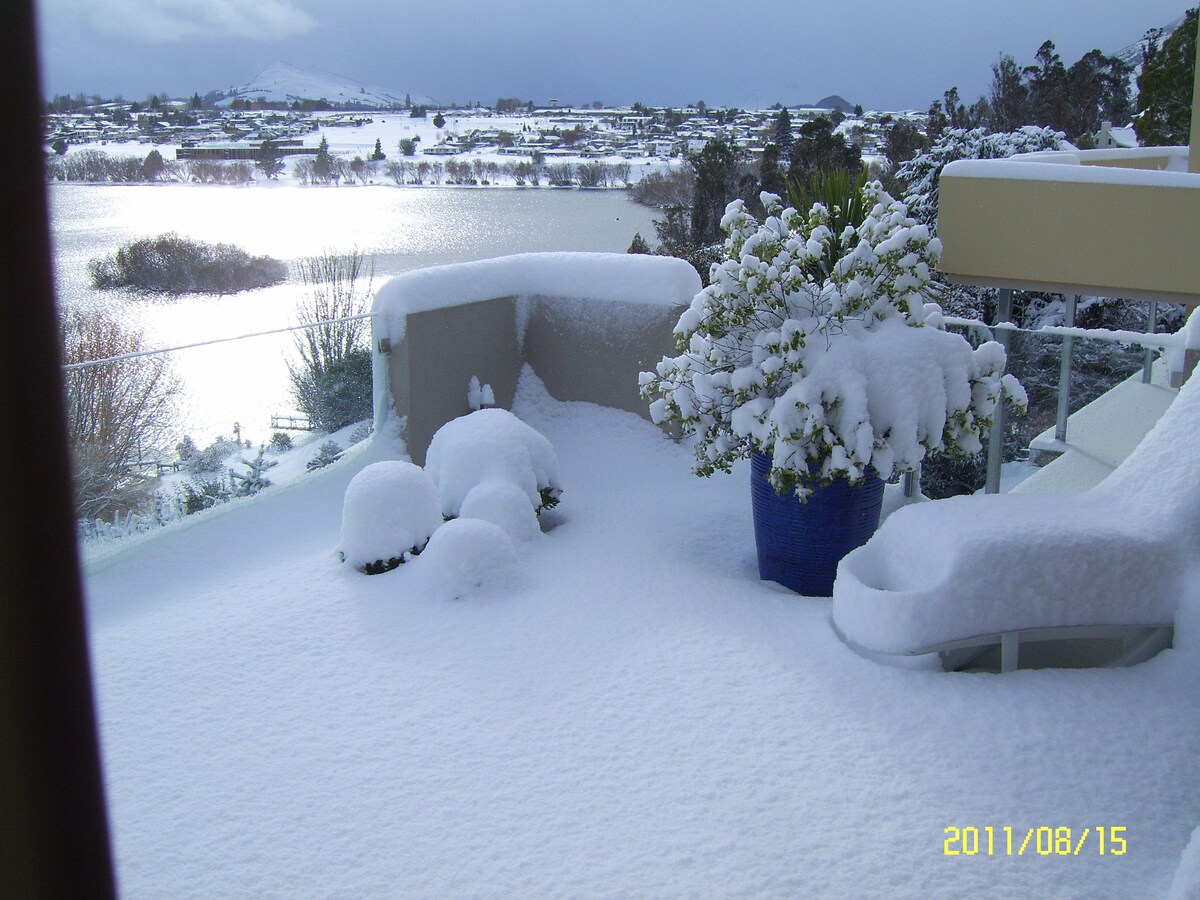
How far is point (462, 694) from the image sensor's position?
3.65m

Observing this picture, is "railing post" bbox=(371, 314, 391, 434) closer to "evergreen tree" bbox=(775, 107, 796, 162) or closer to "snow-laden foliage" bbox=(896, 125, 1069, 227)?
"snow-laden foliage" bbox=(896, 125, 1069, 227)

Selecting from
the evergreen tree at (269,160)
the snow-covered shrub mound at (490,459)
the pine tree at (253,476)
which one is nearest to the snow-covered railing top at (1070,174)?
the snow-covered shrub mound at (490,459)

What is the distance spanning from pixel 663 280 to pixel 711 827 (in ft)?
14.6

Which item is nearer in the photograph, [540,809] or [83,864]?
[83,864]

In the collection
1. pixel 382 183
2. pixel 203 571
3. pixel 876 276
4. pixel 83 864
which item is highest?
pixel 382 183

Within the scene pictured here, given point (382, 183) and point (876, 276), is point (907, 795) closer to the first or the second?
point (876, 276)

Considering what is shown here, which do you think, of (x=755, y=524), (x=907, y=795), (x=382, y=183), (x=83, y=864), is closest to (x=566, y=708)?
(x=907, y=795)

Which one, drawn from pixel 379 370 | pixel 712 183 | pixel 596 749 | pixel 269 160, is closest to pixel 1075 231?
pixel 379 370

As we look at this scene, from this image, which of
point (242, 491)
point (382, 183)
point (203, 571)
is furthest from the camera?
point (382, 183)

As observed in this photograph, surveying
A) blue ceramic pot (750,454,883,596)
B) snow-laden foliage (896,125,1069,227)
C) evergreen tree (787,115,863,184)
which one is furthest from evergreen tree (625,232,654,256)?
blue ceramic pot (750,454,883,596)

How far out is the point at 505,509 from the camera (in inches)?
213

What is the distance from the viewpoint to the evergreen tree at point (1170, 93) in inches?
727

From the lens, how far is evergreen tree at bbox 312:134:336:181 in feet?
50.5
